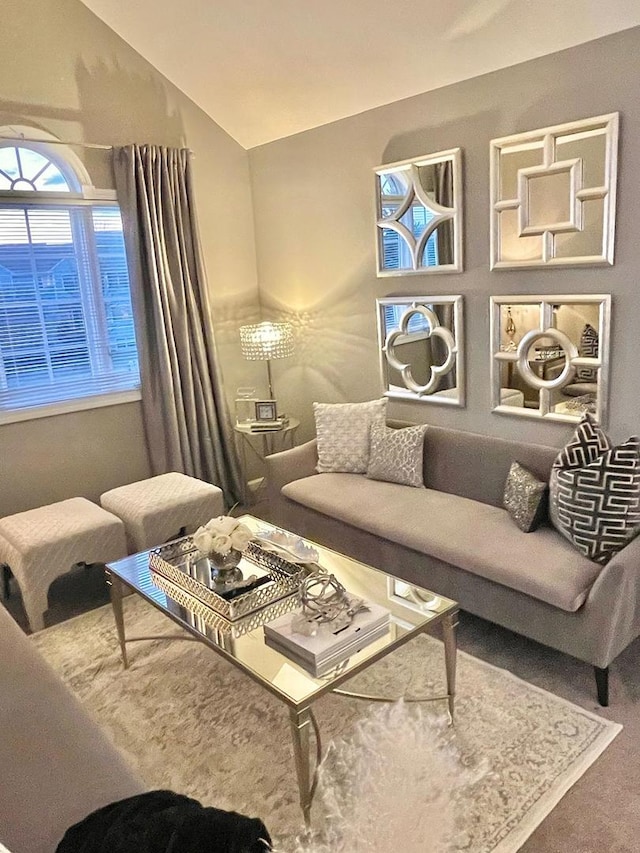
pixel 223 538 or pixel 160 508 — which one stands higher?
pixel 223 538

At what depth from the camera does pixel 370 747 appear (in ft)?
7.32

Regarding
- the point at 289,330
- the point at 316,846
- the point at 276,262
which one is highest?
the point at 276,262

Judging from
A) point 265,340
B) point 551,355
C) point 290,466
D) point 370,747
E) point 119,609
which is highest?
point 265,340

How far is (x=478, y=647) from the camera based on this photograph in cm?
279

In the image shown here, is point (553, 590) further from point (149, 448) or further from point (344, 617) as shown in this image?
point (149, 448)

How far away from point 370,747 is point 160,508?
1740mm

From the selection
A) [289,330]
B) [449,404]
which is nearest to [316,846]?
[449,404]

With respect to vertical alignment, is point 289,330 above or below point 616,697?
above

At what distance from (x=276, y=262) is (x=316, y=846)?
360cm

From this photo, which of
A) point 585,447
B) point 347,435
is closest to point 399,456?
point 347,435

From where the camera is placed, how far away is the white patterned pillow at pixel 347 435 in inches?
148

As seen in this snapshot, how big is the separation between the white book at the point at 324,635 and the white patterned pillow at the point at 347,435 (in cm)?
161

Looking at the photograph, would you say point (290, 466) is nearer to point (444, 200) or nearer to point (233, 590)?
point (233, 590)

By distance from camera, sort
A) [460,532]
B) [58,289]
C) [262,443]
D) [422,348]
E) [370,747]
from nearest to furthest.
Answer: [370,747] < [460,532] < [422,348] < [58,289] < [262,443]
